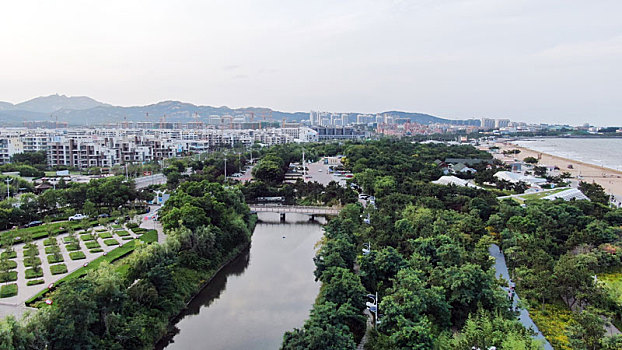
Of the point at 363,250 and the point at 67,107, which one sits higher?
the point at 67,107

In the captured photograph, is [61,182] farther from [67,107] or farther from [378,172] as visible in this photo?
[67,107]

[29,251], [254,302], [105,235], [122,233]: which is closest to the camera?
[29,251]

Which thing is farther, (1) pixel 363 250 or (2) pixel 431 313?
(1) pixel 363 250

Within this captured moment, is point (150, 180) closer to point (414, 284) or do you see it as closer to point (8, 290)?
point (8, 290)

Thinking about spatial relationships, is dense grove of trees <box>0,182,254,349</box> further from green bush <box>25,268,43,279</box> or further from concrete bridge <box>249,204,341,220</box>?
concrete bridge <box>249,204,341,220</box>

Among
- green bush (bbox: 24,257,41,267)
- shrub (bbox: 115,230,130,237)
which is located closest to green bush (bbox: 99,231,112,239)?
shrub (bbox: 115,230,130,237)

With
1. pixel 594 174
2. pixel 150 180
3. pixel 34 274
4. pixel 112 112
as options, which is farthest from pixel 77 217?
pixel 112 112

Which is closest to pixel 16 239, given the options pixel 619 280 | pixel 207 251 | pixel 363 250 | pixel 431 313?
pixel 207 251
